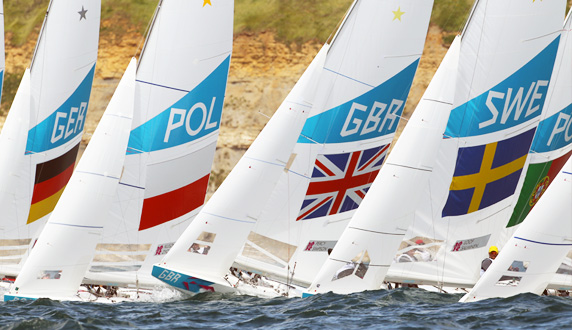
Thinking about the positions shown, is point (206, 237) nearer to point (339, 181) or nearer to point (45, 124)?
point (339, 181)

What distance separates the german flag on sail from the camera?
19.7 meters

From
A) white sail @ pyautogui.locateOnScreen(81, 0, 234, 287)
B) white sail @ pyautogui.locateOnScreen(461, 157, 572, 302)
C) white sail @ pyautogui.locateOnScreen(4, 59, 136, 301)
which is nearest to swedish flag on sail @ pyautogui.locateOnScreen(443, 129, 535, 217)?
white sail @ pyautogui.locateOnScreen(461, 157, 572, 302)

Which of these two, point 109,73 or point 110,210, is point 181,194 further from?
point 109,73

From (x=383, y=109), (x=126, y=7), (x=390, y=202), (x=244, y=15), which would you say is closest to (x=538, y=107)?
(x=383, y=109)

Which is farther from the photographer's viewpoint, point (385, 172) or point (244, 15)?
point (244, 15)

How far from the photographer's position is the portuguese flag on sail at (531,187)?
67.1 feet

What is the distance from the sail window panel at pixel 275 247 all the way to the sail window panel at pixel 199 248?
3.96 ft

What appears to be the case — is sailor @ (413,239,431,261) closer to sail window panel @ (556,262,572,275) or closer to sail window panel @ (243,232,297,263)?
sail window panel @ (243,232,297,263)

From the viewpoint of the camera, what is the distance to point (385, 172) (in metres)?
17.1

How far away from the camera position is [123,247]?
60.9 feet

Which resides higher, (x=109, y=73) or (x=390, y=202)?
(x=109, y=73)

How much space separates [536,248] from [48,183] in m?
9.59

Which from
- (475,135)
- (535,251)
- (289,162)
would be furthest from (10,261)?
(535,251)

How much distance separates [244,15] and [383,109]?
17282mm
